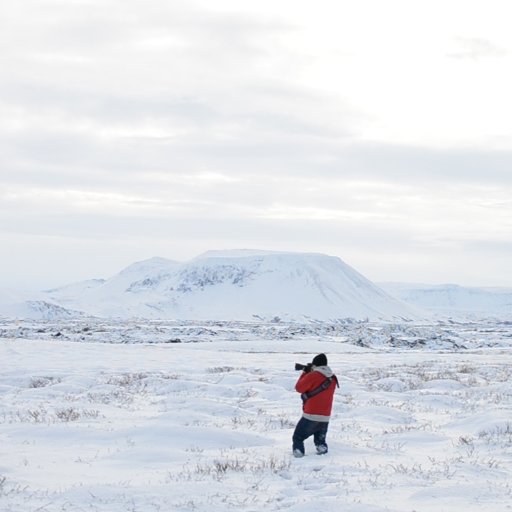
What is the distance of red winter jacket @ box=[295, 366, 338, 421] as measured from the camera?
32.0 feet

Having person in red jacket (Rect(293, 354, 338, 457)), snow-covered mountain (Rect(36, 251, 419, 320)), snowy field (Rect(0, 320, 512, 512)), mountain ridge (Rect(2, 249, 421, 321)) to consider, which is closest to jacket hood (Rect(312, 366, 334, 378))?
person in red jacket (Rect(293, 354, 338, 457))

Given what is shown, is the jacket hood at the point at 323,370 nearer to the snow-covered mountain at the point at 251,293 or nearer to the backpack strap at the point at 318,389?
the backpack strap at the point at 318,389

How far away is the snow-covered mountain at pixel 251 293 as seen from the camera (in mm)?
152500

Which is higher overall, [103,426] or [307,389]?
[307,389]

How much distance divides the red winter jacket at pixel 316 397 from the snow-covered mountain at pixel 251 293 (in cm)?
12729

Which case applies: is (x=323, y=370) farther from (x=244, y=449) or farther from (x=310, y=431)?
(x=244, y=449)

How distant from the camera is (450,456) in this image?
9.80m

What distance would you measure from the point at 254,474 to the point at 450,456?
3.01 metres

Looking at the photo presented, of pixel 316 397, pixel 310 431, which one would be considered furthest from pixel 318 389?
pixel 310 431

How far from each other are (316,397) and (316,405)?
0.11 m

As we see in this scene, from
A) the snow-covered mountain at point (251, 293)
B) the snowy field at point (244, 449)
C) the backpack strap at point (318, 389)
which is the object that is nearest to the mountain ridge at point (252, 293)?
the snow-covered mountain at point (251, 293)

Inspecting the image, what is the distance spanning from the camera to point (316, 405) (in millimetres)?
9773

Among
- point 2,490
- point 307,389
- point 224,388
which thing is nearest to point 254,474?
point 307,389

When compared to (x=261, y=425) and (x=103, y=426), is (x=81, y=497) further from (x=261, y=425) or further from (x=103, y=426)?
(x=261, y=425)
